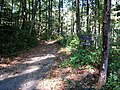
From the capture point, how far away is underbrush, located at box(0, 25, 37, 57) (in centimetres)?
1481

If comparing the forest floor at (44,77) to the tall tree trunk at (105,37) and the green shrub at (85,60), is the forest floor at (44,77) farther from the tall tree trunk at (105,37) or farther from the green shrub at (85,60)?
the tall tree trunk at (105,37)

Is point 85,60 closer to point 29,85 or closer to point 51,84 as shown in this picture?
point 51,84

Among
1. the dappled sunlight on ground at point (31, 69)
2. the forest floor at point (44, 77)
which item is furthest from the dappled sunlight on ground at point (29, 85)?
the dappled sunlight on ground at point (31, 69)

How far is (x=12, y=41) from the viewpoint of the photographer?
1602cm

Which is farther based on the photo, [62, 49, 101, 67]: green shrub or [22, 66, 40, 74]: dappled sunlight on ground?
[22, 66, 40, 74]: dappled sunlight on ground

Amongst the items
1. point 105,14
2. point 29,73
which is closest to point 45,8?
point 29,73

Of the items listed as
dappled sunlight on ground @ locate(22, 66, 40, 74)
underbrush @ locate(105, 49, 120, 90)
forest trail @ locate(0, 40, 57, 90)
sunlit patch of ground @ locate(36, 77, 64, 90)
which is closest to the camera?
underbrush @ locate(105, 49, 120, 90)

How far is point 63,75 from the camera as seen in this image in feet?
32.7

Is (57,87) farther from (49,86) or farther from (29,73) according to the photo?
(29,73)

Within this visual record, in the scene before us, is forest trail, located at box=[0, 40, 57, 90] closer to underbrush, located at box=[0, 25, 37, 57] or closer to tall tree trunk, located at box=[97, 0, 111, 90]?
underbrush, located at box=[0, 25, 37, 57]

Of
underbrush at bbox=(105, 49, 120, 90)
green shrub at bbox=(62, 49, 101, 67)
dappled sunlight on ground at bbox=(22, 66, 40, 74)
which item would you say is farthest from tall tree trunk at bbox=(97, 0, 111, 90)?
dappled sunlight on ground at bbox=(22, 66, 40, 74)

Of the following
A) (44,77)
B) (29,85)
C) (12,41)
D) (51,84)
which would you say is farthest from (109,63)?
(12,41)

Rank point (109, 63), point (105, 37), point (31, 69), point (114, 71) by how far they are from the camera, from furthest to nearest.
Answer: point (31, 69) → point (109, 63) → point (114, 71) → point (105, 37)

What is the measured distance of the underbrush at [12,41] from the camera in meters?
14.8
